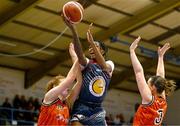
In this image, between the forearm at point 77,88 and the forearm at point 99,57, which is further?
the forearm at point 77,88

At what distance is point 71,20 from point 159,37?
43.9ft

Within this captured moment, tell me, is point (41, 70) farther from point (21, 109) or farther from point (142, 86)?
point (142, 86)

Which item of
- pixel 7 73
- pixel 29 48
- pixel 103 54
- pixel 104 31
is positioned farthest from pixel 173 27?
pixel 103 54

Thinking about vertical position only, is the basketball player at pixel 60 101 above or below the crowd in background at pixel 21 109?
above

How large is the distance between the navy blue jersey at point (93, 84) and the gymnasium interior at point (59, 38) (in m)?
8.54

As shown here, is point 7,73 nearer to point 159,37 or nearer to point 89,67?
point 159,37

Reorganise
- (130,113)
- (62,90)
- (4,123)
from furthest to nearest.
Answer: (130,113) → (4,123) → (62,90)

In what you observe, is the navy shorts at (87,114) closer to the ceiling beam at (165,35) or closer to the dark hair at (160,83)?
the dark hair at (160,83)

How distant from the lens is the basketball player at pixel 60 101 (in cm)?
447

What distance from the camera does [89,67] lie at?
4.59 m

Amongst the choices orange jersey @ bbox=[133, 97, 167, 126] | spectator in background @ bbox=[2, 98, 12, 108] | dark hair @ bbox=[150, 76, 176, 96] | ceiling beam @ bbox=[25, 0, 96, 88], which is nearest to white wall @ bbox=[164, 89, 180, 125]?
→ ceiling beam @ bbox=[25, 0, 96, 88]

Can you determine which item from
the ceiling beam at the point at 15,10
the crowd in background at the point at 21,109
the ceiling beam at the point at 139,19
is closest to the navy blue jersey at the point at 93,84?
the ceiling beam at the point at 15,10

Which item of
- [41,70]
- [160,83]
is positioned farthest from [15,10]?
[160,83]

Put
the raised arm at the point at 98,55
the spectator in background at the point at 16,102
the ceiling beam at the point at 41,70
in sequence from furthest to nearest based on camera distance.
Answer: the ceiling beam at the point at 41,70, the spectator in background at the point at 16,102, the raised arm at the point at 98,55
